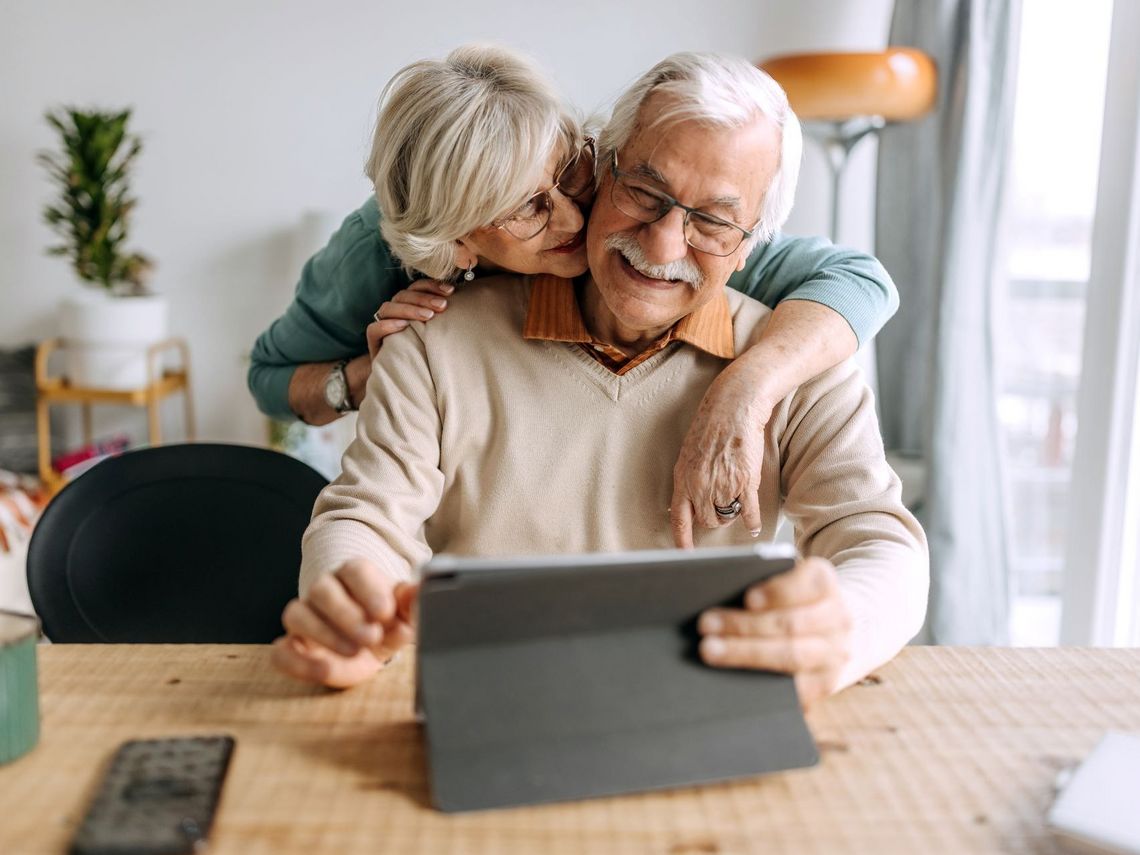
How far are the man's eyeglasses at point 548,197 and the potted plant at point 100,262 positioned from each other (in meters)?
2.52

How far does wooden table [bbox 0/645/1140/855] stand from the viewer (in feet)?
2.73

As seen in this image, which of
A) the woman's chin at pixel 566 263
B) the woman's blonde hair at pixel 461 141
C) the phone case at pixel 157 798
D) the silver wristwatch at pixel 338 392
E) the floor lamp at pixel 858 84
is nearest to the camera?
the phone case at pixel 157 798

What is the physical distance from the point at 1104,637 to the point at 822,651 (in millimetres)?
1861

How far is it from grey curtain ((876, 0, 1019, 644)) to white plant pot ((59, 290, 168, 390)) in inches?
95.2

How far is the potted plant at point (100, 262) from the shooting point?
3.52 metres

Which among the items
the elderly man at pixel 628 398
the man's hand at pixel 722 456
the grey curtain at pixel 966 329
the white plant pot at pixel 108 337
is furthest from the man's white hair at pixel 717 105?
the white plant pot at pixel 108 337

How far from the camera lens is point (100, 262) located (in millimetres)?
3613

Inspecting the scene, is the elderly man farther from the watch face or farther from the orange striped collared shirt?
the watch face

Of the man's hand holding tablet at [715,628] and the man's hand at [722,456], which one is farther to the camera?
the man's hand at [722,456]

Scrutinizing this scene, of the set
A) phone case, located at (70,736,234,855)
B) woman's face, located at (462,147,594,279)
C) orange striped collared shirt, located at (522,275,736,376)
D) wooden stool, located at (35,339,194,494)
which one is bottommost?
wooden stool, located at (35,339,194,494)

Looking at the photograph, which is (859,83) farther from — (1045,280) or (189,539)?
(189,539)

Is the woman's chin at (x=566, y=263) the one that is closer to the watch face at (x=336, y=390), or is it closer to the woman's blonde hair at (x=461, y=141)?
the woman's blonde hair at (x=461, y=141)

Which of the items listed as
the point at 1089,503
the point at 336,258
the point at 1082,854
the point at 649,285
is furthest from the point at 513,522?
the point at 1089,503

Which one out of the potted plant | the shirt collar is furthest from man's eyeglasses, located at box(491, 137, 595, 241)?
the potted plant
